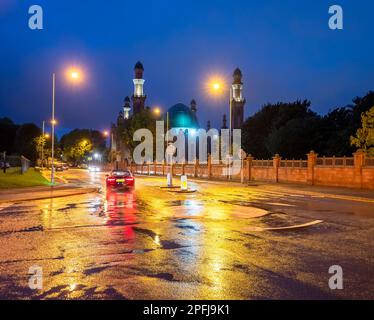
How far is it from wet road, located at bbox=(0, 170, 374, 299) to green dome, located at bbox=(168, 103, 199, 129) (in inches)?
3835

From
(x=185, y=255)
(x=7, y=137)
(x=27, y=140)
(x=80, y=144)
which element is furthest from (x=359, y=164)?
(x=80, y=144)

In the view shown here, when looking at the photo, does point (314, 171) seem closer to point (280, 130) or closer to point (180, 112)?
point (280, 130)

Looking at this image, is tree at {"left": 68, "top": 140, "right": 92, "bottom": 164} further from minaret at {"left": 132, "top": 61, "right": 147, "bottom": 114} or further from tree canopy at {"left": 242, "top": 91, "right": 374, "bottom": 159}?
tree canopy at {"left": 242, "top": 91, "right": 374, "bottom": 159}

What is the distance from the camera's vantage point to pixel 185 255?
879 cm

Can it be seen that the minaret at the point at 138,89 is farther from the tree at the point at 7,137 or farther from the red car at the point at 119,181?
the red car at the point at 119,181

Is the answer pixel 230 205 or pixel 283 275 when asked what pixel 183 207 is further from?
pixel 283 275

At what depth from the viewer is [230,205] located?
1895 centimetres

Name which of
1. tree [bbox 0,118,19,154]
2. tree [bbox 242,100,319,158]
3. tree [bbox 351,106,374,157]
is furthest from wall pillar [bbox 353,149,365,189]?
tree [bbox 0,118,19,154]

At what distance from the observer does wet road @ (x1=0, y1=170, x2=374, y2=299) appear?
21.0 ft

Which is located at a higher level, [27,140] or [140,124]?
[140,124]

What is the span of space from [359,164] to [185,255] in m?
27.8

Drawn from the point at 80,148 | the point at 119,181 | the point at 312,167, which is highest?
the point at 80,148

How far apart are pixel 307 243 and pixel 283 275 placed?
309cm
